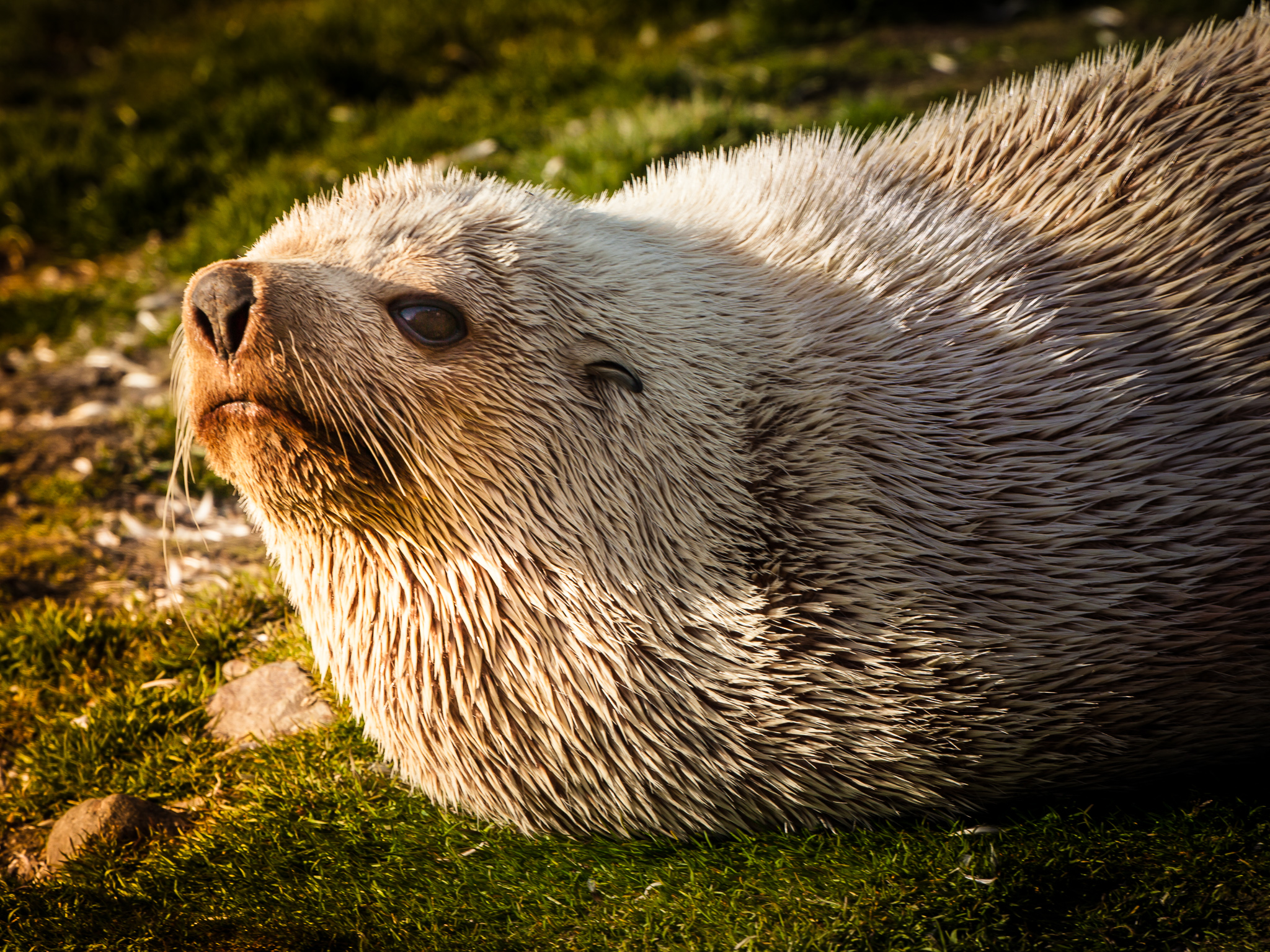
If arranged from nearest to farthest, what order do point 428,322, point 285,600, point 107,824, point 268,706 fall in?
1. point 428,322
2. point 107,824
3. point 268,706
4. point 285,600

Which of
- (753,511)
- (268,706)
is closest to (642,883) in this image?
(753,511)

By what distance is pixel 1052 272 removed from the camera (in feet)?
10.8

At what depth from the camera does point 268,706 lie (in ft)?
13.4

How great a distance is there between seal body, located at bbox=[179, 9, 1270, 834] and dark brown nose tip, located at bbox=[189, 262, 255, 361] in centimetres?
2

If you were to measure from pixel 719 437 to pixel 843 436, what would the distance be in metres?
0.37

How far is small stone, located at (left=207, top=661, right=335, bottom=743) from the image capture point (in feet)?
13.1

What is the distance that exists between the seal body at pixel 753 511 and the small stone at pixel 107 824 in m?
1.00

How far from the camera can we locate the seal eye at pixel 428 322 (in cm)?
298

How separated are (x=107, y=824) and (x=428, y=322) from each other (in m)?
2.06

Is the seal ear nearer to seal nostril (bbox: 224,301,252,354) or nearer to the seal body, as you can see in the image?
the seal body

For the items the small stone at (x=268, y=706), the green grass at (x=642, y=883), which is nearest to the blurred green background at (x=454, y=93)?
the small stone at (x=268, y=706)

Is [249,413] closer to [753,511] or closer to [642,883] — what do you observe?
[753,511]

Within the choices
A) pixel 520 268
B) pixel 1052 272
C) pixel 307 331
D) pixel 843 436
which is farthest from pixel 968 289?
pixel 307 331

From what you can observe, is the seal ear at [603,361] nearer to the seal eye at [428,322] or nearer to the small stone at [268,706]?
the seal eye at [428,322]
